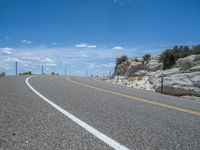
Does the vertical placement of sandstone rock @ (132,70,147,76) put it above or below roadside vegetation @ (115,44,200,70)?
below

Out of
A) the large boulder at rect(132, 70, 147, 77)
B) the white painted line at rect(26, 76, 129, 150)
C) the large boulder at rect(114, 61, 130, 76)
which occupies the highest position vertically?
the large boulder at rect(114, 61, 130, 76)

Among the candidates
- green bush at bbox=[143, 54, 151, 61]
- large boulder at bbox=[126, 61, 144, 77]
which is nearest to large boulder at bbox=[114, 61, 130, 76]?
green bush at bbox=[143, 54, 151, 61]

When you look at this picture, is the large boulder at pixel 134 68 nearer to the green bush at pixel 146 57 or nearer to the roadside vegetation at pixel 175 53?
the green bush at pixel 146 57

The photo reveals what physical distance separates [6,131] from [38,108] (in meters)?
2.49

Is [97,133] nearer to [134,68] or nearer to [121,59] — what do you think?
[134,68]

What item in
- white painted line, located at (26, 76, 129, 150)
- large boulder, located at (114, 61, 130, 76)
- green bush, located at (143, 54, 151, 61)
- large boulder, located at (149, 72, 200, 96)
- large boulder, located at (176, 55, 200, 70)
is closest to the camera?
white painted line, located at (26, 76, 129, 150)

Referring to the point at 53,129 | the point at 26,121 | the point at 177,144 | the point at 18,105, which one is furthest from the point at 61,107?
the point at 177,144

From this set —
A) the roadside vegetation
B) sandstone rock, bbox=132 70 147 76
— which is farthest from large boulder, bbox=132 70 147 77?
the roadside vegetation

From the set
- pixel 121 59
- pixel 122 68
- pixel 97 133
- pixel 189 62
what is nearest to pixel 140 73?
pixel 122 68

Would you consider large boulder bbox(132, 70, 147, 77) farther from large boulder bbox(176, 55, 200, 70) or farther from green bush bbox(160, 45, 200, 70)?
large boulder bbox(176, 55, 200, 70)

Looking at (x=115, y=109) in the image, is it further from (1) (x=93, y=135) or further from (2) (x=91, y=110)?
(1) (x=93, y=135)

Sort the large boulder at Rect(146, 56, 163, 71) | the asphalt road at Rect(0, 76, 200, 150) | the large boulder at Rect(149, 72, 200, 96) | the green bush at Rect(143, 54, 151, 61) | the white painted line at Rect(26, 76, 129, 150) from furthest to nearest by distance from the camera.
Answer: the green bush at Rect(143, 54, 151, 61) → the large boulder at Rect(146, 56, 163, 71) → the large boulder at Rect(149, 72, 200, 96) → the asphalt road at Rect(0, 76, 200, 150) → the white painted line at Rect(26, 76, 129, 150)

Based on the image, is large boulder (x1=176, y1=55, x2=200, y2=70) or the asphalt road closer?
the asphalt road

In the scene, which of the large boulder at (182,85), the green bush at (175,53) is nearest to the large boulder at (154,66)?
the green bush at (175,53)
